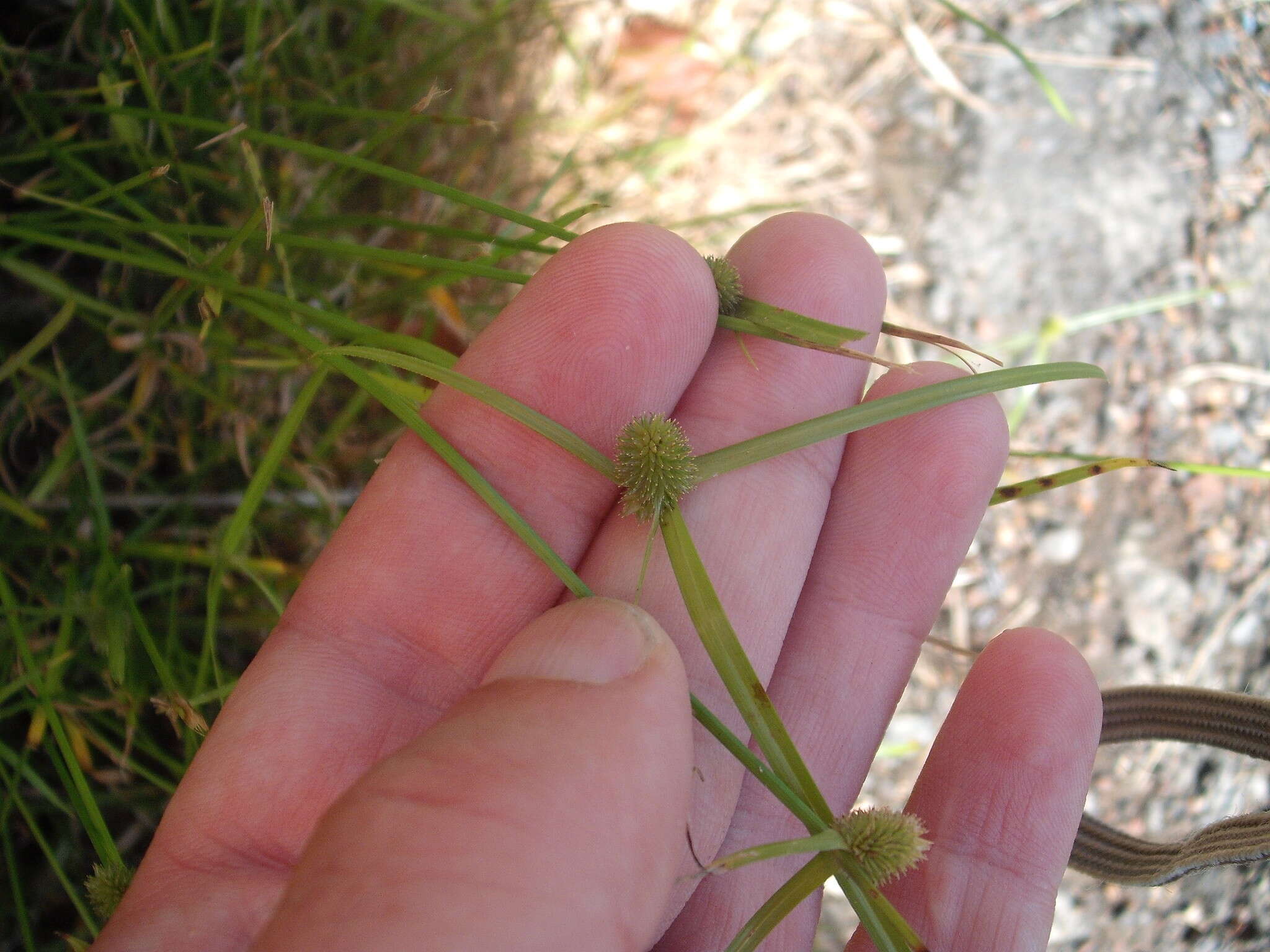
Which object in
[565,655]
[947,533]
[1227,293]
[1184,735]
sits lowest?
[565,655]

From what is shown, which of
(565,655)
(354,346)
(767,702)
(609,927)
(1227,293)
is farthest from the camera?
(1227,293)

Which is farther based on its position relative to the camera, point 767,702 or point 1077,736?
point 1077,736

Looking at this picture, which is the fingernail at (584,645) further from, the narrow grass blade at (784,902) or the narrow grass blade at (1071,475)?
the narrow grass blade at (1071,475)

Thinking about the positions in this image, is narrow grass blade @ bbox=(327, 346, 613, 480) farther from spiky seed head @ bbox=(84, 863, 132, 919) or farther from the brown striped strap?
the brown striped strap

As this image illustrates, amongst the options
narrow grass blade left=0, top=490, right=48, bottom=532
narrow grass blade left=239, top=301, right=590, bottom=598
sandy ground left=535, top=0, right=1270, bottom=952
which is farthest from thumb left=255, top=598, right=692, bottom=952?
sandy ground left=535, top=0, right=1270, bottom=952

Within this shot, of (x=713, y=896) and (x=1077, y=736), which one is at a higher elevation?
(x=1077, y=736)

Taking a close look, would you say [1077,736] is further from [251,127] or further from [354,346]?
[251,127]

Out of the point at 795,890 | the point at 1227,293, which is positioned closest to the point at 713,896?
the point at 795,890
